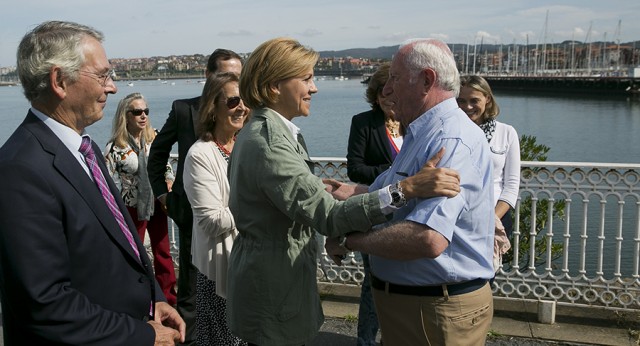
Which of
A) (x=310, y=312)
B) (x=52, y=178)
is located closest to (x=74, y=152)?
(x=52, y=178)

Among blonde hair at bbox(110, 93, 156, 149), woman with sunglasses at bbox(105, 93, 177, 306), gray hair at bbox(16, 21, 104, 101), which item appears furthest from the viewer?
blonde hair at bbox(110, 93, 156, 149)

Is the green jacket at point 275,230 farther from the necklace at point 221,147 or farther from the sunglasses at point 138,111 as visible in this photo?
the sunglasses at point 138,111

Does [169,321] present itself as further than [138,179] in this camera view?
No

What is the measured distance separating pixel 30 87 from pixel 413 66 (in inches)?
54.0

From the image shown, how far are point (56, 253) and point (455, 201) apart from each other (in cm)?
136

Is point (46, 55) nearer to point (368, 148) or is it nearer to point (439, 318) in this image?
point (439, 318)

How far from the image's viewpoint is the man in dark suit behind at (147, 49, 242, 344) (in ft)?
12.8

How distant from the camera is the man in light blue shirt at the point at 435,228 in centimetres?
213

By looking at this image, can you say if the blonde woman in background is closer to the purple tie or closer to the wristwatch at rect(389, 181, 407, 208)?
the wristwatch at rect(389, 181, 407, 208)

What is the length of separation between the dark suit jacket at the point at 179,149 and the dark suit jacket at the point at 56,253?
6.14 ft

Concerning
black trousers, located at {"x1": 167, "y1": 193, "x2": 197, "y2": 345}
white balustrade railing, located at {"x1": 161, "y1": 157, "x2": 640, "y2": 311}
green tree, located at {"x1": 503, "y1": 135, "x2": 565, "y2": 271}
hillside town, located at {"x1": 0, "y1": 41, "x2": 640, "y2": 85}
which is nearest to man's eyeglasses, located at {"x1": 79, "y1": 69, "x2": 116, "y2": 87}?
black trousers, located at {"x1": 167, "y1": 193, "x2": 197, "y2": 345}

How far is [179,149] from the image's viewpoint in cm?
402

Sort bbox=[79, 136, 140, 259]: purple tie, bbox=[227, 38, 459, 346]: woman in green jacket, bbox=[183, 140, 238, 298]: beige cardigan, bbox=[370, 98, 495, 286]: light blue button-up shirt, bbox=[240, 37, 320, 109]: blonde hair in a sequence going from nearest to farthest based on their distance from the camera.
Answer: bbox=[79, 136, 140, 259]: purple tie, bbox=[370, 98, 495, 286]: light blue button-up shirt, bbox=[227, 38, 459, 346]: woman in green jacket, bbox=[240, 37, 320, 109]: blonde hair, bbox=[183, 140, 238, 298]: beige cardigan

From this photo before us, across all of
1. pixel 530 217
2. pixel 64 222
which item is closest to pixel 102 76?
pixel 64 222
